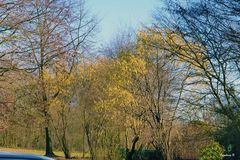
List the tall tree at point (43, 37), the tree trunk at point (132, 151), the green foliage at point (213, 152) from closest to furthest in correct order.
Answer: the tall tree at point (43, 37) → the green foliage at point (213, 152) → the tree trunk at point (132, 151)

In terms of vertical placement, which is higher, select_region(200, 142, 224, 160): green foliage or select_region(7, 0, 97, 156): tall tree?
select_region(7, 0, 97, 156): tall tree

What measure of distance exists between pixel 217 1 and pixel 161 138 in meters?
16.1

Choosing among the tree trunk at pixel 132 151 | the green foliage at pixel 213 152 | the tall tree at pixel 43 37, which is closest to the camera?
the tall tree at pixel 43 37

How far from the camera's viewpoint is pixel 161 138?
95.8ft

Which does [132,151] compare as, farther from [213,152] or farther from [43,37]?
[43,37]

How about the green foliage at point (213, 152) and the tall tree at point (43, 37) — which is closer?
the tall tree at point (43, 37)

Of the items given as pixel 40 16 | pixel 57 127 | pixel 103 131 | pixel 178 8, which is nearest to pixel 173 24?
pixel 178 8

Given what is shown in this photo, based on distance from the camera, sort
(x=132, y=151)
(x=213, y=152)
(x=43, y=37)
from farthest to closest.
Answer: (x=132, y=151) < (x=213, y=152) < (x=43, y=37)

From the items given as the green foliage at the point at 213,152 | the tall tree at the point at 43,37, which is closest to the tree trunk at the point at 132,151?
the green foliage at the point at 213,152

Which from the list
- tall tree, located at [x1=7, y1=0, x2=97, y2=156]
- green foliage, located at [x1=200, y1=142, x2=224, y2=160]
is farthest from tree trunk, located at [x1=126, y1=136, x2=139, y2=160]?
tall tree, located at [x1=7, y1=0, x2=97, y2=156]

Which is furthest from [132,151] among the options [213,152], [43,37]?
[43,37]

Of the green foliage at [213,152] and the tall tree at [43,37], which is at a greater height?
the tall tree at [43,37]

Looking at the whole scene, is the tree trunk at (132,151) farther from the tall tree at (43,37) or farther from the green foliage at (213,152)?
the tall tree at (43,37)

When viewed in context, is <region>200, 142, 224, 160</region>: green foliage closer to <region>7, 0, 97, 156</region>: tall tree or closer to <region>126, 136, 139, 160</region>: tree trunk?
<region>126, 136, 139, 160</region>: tree trunk
